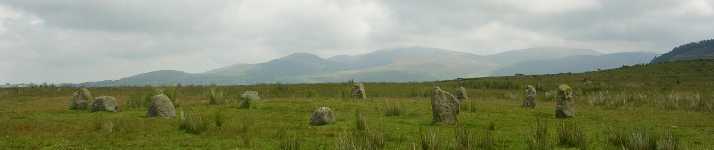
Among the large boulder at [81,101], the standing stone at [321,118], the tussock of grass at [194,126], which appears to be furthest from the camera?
the large boulder at [81,101]

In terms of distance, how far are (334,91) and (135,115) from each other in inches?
1050

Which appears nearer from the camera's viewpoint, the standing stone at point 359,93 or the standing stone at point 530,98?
the standing stone at point 530,98

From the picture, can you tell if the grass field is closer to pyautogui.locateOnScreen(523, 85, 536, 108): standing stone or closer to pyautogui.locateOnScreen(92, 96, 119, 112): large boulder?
pyautogui.locateOnScreen(92, 96, 119, 112): large boulder

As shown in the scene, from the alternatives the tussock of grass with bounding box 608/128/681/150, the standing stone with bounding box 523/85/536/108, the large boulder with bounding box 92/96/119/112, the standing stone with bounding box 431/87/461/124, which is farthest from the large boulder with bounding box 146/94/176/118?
the standing stone with bounding box 523/85/536/108

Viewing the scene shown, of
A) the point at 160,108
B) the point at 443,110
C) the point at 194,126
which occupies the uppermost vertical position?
the point at 160,108

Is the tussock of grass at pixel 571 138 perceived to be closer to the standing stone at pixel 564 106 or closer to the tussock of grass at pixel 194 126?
the standing stone at pixel 564 106

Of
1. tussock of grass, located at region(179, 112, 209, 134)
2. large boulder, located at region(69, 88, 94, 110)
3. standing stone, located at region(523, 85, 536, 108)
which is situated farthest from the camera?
standing stone, located at region(523, 85, 536, 108)

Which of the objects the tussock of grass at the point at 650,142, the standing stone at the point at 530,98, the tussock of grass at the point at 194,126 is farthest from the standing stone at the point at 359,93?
the tussock of grass at the point at 650,142

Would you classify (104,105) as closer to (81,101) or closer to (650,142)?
(81,101)

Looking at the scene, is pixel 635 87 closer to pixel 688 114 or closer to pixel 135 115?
pixel 688 114

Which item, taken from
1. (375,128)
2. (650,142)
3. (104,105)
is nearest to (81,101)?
(104,105)

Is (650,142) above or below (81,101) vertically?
below

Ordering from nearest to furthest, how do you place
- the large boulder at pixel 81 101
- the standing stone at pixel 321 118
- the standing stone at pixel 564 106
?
1. the standing stone at pixel 321 118
2. the standing stone at pixel 564 106
3. the large boulder at pixel 81 101

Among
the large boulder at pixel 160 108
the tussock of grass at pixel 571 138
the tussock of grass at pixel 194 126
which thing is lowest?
the tussock of grass at pixel 571 138
